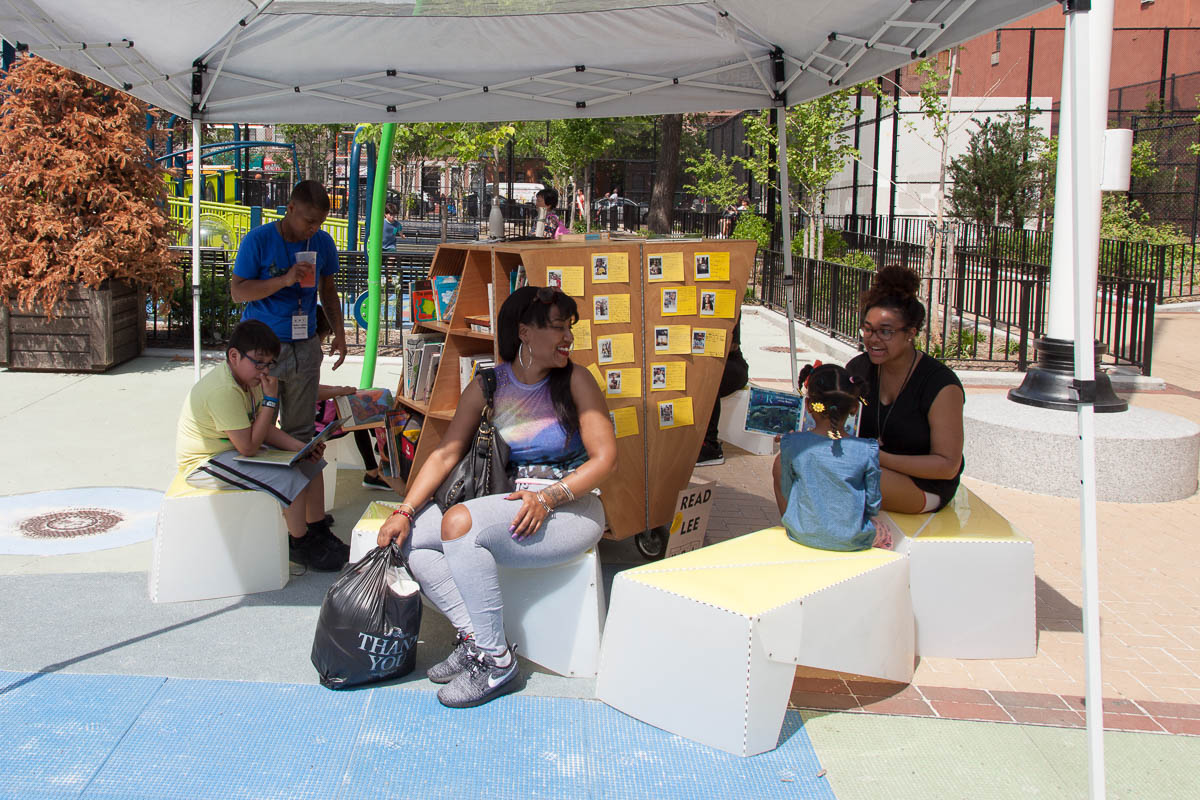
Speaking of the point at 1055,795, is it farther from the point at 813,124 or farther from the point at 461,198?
the point at 461,198

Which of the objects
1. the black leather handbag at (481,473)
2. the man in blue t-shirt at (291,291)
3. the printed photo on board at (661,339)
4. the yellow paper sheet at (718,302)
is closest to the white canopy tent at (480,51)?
the man in blue t-shirt at (291,291)

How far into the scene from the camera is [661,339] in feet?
16.6

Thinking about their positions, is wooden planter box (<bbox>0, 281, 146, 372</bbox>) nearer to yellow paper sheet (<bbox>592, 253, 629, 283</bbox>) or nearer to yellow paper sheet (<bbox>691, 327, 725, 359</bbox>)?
yellow paper sheet (<bbox>592, 253, 629, 283</bbox>)

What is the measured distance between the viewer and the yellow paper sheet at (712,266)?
5.06 metres

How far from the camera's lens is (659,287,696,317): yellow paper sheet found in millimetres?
5023

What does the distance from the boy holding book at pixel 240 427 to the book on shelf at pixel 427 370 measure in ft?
2.25

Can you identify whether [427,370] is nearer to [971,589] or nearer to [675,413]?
[675,413]

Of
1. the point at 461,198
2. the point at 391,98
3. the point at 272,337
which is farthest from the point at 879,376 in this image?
the point at 461,198

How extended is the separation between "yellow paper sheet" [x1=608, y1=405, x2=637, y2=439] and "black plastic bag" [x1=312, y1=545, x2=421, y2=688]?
141cm

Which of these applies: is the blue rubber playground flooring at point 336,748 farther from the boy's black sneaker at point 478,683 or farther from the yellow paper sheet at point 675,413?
the yellow paper sheet at point 675,413

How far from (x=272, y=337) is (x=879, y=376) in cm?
273

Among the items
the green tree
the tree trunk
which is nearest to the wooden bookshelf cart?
the green tree

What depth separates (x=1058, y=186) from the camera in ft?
23.9

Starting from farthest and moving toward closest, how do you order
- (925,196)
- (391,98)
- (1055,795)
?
(925,196)
(391,98)
(1055,795)
